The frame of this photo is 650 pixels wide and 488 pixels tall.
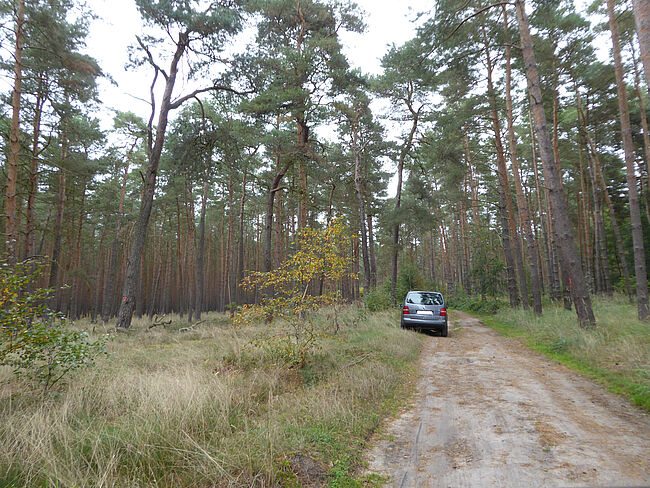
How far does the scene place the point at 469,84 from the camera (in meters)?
15.3

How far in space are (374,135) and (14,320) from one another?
19.8 metres

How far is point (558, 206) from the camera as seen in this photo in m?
8.80

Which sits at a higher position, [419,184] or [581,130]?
[581,130]

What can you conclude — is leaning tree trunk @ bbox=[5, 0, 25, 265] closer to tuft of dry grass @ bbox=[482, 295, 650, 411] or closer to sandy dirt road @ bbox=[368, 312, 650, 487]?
sandy dirt road @ bbox=[368, 312, 650, 487]

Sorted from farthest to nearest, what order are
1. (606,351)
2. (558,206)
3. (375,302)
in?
(375,302), (558,206), (606,351)

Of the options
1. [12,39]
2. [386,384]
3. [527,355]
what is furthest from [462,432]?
[12,39]

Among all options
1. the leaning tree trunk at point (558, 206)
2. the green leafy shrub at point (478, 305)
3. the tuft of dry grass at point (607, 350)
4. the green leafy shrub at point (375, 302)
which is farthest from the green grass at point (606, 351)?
the green leafy shrub at point (478, 305)

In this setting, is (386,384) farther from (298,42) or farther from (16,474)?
(298,42)

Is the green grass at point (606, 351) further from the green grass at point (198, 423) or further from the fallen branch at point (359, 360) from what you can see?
the fallen branch at point (359, 360)

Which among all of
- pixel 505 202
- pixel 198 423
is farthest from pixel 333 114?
pixel 198 423

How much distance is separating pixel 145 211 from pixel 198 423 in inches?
409

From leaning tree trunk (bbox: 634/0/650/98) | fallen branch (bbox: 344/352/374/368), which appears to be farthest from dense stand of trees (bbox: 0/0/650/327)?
fallen branch (bbox: 344/352/374/368)

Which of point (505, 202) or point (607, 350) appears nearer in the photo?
point (607, 350)

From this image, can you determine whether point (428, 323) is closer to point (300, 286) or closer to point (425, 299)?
point (425, 299)
